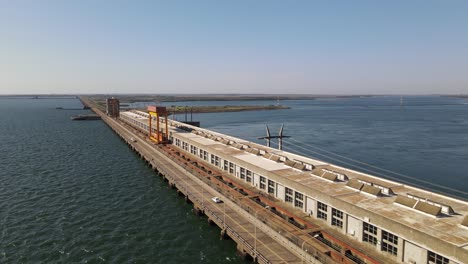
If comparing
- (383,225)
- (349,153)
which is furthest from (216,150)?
(349,153)

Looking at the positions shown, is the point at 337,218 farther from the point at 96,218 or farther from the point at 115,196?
the point at 115,196

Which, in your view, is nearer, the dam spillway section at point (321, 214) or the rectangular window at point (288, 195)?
the dam spillway section at point (321, 214)

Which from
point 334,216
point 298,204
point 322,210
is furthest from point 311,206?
point 334,216

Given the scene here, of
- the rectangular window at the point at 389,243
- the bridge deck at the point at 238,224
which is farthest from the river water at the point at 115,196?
the rectangular window at the point at 389,243

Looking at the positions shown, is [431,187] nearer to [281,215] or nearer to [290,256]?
[281,215]

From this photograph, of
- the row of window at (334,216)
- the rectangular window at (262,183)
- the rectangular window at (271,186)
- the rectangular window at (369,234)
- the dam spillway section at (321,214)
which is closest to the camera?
the dam spillway section at (321,214)

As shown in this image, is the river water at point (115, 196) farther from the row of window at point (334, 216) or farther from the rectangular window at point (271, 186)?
the rectangular window at point (271, 186)

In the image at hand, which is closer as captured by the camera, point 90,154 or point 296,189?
point 296,189

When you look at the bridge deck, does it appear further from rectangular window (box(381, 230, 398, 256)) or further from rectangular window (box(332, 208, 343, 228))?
rectangular window (box(381, 230, 398, 256))
